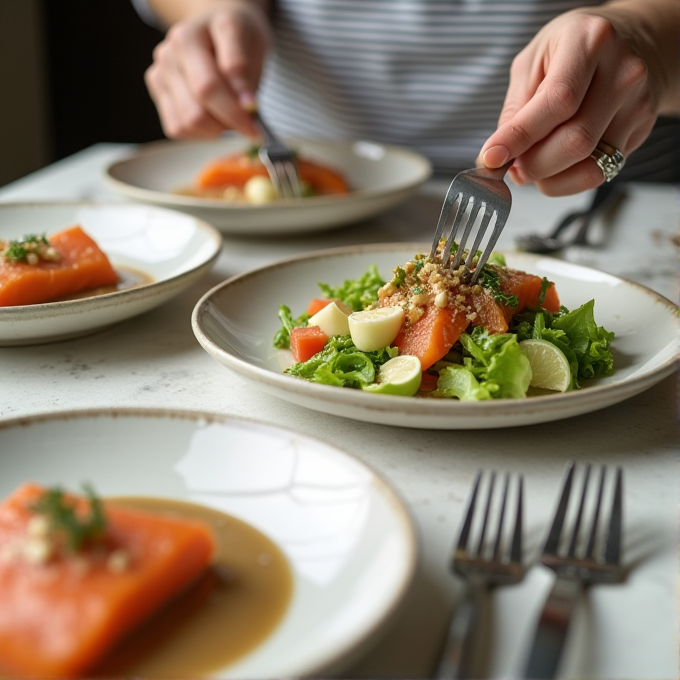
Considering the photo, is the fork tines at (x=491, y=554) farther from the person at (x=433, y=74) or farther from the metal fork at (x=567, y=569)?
the person at (x=433, y=74)

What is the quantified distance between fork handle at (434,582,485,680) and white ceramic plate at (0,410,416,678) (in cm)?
11

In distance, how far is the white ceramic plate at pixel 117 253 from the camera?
218 centimetres

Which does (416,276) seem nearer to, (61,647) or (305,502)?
(305,502)

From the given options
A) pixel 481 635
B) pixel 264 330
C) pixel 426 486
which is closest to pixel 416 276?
pixel 264 330

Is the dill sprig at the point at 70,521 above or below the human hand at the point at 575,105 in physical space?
below

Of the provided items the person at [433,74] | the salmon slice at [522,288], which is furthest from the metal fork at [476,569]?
the person at [433,74]

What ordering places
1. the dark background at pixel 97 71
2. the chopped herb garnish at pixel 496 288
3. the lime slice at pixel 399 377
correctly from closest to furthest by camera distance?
1. the lime slice at pixel 399 377
2. the chopped herb garnish at pixel 496 288
3. the dark background at pixel 97 71

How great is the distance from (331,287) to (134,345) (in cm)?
65

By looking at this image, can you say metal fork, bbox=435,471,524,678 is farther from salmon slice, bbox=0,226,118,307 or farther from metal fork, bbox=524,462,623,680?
salmon slice, bbox=0,226,118,307

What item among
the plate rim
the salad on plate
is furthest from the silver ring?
the plate rim

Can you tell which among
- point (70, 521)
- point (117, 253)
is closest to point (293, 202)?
point (117, 253)

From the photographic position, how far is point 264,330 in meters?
2.36

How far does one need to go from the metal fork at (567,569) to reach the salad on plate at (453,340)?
1.41 feet

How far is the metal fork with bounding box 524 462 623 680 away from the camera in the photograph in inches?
45.2
